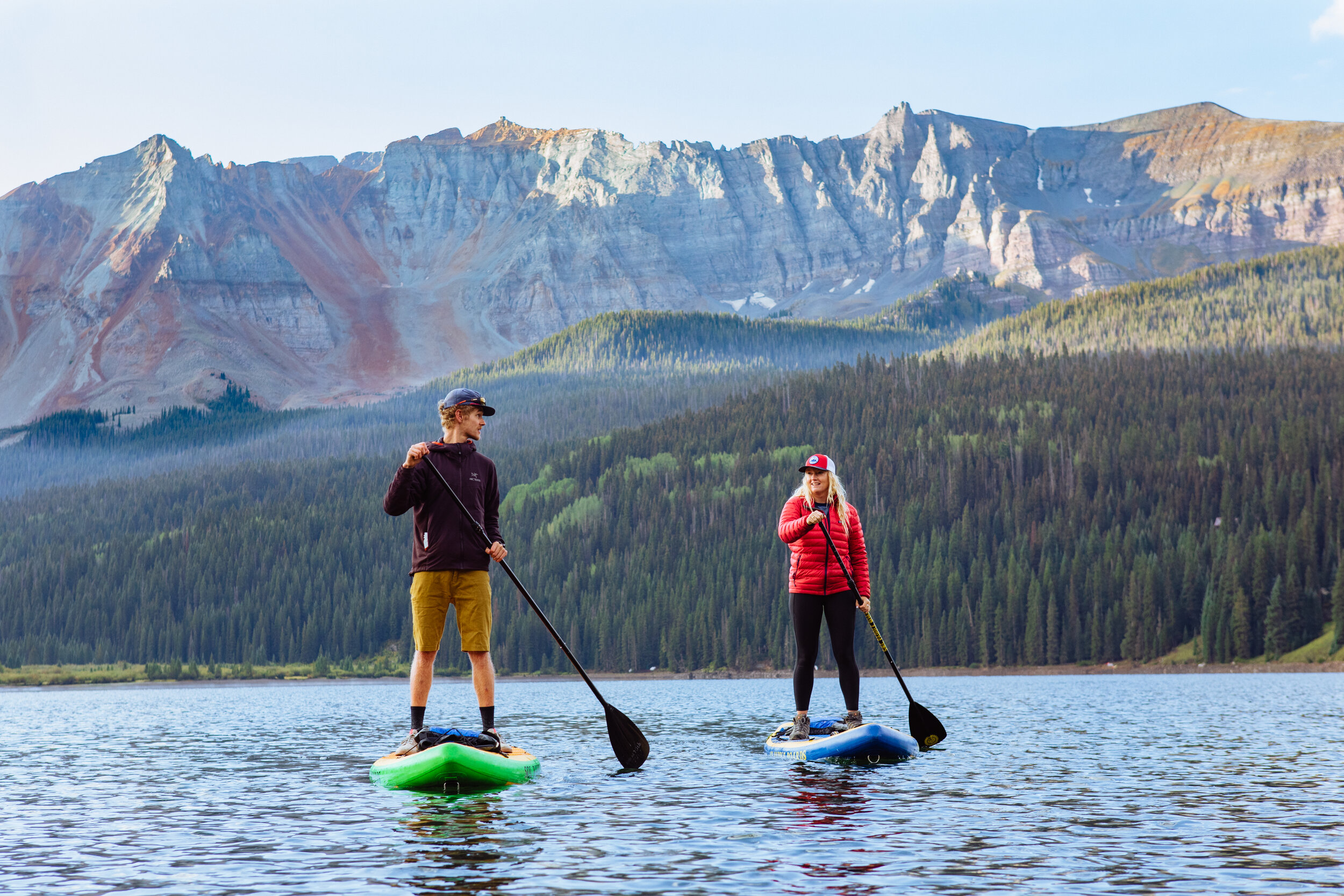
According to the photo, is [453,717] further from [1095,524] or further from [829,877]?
[1095,524]

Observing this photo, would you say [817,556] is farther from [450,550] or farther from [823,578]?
[450,550]

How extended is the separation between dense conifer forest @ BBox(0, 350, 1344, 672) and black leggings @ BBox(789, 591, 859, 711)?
353 ft

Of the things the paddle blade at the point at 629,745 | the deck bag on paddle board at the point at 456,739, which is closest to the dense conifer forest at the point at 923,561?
the paddle blade at the point at 629,745

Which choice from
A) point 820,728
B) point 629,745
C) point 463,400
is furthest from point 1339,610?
point 463,400

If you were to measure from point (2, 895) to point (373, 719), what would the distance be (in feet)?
108

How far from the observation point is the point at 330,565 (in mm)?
186750

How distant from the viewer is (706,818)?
1666 cm

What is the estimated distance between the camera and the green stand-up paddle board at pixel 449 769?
1922 centimetres

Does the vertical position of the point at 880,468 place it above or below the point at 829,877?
above

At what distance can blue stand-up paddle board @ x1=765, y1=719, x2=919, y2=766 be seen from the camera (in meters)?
22.7

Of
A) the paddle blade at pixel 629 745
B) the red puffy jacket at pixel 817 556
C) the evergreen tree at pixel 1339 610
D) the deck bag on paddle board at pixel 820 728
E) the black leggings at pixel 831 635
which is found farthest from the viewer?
the evergreen tree at pixel 1339 610

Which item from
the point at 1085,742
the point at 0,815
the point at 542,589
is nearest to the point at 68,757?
the point at 0,815

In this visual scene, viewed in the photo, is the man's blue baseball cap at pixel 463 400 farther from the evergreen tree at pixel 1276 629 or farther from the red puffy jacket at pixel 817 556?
the evergreen tree at pixel 1276 629

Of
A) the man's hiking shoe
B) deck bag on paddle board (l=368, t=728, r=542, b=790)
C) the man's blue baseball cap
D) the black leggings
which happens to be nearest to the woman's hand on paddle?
the man's blue baseball cap
